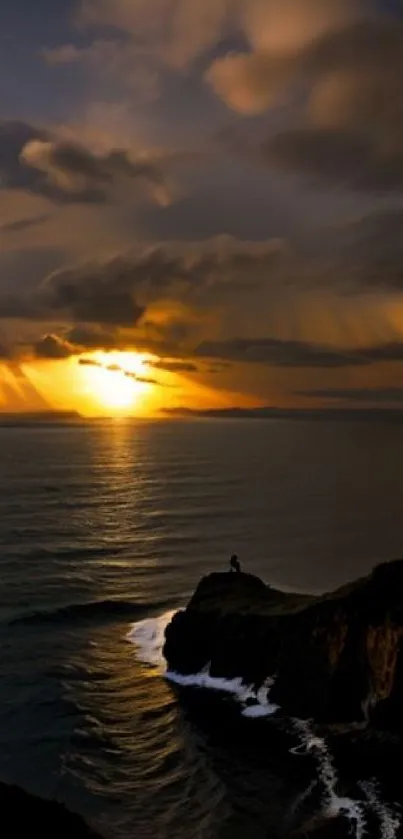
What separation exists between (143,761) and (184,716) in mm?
5787

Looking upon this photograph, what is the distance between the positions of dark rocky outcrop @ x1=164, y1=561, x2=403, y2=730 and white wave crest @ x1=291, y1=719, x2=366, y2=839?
170 cm

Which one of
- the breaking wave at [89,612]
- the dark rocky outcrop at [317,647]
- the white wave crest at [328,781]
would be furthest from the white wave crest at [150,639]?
the white wave crest at [328,781]

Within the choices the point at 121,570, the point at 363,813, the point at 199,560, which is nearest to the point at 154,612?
the point at 121,570

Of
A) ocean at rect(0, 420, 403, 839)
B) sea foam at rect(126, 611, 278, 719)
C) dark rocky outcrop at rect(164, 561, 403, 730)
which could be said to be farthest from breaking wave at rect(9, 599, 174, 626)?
dark rocky outcrop at rect(164, 561, 403, 730)

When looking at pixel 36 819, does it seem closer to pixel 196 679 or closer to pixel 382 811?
pixel 382 811

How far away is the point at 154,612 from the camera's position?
228 feet

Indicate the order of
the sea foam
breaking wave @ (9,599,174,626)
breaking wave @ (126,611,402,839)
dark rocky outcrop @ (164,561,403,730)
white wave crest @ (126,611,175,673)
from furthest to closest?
breaking wave @ (9,599,174,626) → white wave crest @ (126,611,175,673) → the sea foam → dark rocky outcrop @ (164,561,403,730) → breaking wave @ (126,611,402,839)

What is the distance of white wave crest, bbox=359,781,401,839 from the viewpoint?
103 feet

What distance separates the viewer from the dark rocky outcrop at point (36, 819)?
2367 centimetres

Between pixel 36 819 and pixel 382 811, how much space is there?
17.3m

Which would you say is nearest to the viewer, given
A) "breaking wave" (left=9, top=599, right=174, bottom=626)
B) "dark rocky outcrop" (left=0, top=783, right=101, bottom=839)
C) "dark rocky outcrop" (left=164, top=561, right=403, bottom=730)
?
"dark rocky outcrop" (left=0, top=783, right=101, bottom=839)

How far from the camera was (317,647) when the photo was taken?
144 ft

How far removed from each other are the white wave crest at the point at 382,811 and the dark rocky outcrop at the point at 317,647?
13.1ft

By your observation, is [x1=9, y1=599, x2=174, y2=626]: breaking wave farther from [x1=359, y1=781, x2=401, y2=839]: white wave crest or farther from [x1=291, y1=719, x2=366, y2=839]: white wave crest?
[x1=359, y1=781, x2=401, y2=839]: white wave crest
